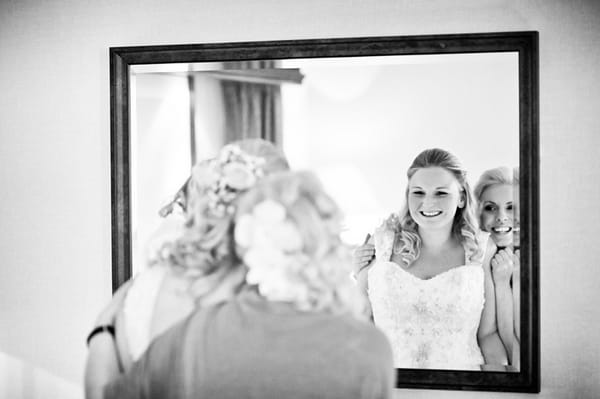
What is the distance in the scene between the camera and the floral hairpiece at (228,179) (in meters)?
1.72

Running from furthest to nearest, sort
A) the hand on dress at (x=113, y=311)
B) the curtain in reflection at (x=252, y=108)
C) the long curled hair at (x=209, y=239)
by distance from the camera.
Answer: the curtain in reflection at (x=252, y=108) < the hand on dress at (x=113, y=311) < the long curled hair at (x=209, y=239)

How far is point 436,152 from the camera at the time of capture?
111 inches

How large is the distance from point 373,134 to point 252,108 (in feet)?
1.80

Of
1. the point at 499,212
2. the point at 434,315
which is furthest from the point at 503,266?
the point at 434,315

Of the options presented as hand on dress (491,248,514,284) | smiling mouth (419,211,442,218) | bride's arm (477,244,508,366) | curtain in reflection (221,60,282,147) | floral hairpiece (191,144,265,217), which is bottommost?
bride's arm (477,244,508,366)

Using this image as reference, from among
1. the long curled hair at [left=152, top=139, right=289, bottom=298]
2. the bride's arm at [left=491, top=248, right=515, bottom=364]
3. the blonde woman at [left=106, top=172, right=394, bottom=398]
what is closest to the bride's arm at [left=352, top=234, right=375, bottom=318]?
the bride's arm at [left=491, top=248, right=515, bottom=364]

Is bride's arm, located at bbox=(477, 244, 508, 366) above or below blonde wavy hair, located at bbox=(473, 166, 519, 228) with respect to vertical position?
below

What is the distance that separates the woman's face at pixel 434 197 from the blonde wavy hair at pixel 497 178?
0.28ft

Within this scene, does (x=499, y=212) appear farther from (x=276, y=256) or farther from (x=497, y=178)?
(x=276, y=256)

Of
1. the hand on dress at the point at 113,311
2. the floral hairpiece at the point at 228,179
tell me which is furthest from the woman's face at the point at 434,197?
the hand on dress at the point at 113,311

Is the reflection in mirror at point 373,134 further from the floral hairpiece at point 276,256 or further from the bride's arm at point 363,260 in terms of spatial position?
the floral hairpiece at point 276,256

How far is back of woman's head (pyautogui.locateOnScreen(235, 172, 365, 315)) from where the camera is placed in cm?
157

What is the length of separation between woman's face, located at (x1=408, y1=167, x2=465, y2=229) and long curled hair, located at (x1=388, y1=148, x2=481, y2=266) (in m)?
0.02

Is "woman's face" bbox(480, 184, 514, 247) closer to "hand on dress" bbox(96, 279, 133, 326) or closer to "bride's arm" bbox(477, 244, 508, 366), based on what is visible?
"bride's arm" bbox(477, 244, 508, 366)
